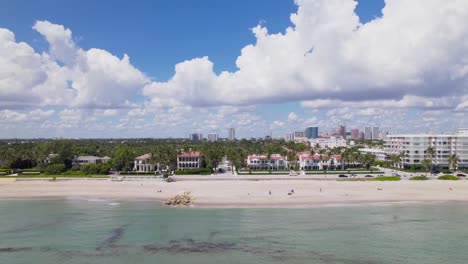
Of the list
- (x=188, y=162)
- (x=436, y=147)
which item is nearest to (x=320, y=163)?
(x=436, y=147)

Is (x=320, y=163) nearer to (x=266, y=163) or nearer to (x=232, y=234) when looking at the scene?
(x=266, y=163)

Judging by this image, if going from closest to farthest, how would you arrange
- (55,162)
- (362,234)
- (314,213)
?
(362,234) → (314,213) → (55,162)

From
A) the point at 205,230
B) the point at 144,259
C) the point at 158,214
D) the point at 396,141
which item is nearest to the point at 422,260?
the point at 205,230

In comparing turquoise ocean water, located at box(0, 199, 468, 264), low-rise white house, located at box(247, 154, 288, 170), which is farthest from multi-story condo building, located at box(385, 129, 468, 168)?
turquoise ocean water, located at box(0, 199, 468, 264)

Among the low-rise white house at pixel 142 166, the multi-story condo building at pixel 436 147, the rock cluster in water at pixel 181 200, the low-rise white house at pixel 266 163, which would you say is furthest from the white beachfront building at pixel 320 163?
the rock cluster in water at pixel 181 200

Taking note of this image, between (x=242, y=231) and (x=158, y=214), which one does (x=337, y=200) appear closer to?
(x=242, y=231)

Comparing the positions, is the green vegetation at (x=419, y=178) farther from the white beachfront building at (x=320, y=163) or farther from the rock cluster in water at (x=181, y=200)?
the rock cluster in water at (x=181, y=200)
